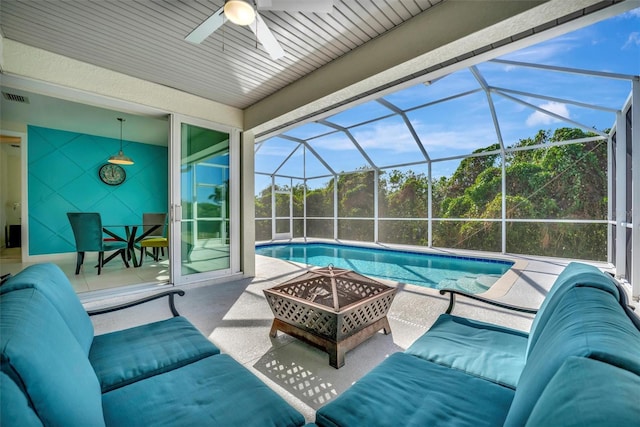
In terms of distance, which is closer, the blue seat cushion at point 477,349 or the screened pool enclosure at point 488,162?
the blue seat cushion at point 477,349

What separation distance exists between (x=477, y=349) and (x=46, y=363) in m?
1.80

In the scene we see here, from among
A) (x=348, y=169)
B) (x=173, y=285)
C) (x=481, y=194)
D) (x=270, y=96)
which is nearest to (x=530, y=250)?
(x=481, y=194)

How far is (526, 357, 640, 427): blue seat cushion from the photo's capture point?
47 centimetres

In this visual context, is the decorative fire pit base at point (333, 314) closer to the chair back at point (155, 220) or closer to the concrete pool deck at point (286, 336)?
the concrete pool deck at point (286, 336)

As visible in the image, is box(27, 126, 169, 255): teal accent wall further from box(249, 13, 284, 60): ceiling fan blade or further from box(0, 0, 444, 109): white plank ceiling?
box(249, 13, 284, 60): ceiling fan blade

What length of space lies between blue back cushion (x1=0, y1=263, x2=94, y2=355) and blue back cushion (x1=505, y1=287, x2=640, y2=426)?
170cm

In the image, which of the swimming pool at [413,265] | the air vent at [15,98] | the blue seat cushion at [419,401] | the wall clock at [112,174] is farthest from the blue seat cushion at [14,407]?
the wall clock at [112,174]

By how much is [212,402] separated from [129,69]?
13.4 feet

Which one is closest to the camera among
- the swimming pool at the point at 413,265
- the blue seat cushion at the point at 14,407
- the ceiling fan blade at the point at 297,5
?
the blue seat cushion at the point at 14,407

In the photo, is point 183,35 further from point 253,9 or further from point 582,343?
point 582,343

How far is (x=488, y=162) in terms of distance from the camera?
809cm

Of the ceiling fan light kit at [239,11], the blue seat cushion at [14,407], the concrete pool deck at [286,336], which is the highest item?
the ceiling fan light kit at [239,11]

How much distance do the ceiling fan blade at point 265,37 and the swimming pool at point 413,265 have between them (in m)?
4.46

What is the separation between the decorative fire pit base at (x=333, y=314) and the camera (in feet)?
6.74
